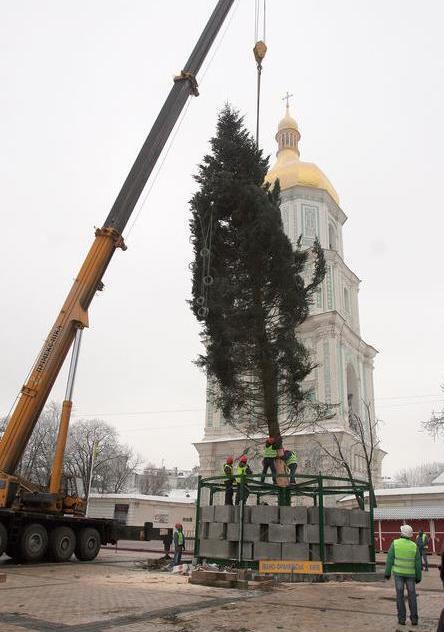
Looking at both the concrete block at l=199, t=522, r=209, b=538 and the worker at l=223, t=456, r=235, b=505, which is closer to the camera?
the worker at l=223, t=456, r=235, b=505

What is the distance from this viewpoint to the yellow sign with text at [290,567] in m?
12.4

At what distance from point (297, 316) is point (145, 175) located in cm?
640

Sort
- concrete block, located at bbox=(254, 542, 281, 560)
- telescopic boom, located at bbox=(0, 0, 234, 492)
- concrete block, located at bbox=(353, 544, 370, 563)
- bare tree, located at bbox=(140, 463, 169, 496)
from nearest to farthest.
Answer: concrete block, located at bbox=(254, 542, 281, 560), concrete block, located at bbox=(353, 544, 370, 563), telescopic boom, located at bbox=(0, 0, 234, 492), bare tree, located at bbox=(140, 463, 169, 496)

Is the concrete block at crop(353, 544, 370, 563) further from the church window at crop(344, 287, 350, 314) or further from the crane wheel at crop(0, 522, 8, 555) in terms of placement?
the church window at crop(344, 287, 350, 314)

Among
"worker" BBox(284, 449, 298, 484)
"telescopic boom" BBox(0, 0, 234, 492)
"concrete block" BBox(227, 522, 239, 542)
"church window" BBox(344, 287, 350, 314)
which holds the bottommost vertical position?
"concrete block" BBox(227, 522, 239, 542)

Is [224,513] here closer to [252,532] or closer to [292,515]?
[252,532]

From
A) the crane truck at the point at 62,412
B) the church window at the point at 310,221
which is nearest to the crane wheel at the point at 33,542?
the crane truck at the point at 62,412

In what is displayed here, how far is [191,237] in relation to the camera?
56.8ft

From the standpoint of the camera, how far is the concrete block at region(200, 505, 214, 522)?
13.8 meters

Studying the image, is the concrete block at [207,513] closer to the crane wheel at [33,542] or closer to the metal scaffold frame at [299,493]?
the metal scaffold frame at [299,493]

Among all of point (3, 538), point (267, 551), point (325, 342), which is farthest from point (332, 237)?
point (3, 538)

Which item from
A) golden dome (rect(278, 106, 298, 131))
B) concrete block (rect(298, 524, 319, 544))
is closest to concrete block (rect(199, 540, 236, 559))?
concrete block (rect(298, 524, 319, 544))

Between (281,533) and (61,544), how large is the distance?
24.7 feet

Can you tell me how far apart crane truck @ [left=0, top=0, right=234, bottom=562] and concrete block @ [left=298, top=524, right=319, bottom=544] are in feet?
24.3
